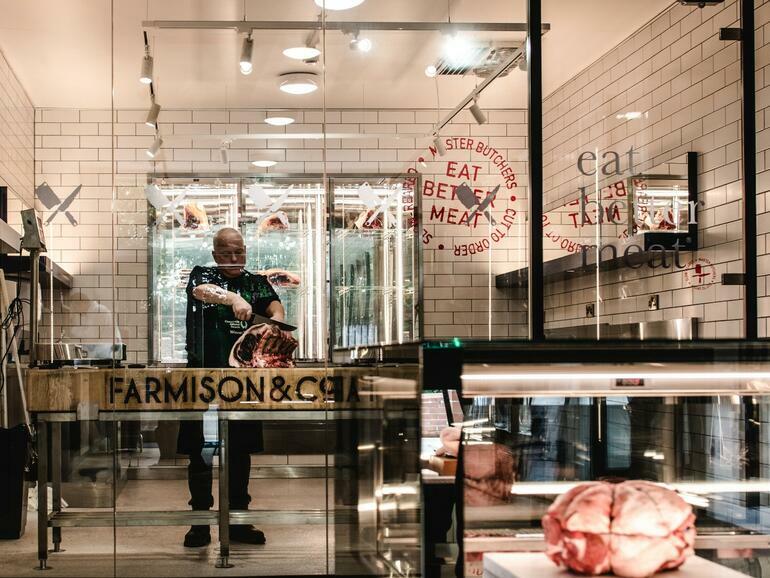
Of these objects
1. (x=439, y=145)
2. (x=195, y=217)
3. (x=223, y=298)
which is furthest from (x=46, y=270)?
(x=439, y=145)

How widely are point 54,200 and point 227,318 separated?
102 cm

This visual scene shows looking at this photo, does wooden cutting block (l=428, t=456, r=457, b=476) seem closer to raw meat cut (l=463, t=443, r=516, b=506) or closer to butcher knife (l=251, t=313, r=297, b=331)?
raw meat cut (l=463, t=443, r=516, b=506)

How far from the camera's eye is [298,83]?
5395 mm

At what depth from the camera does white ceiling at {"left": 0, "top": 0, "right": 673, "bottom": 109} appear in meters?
5.22

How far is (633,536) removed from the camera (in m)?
1.62

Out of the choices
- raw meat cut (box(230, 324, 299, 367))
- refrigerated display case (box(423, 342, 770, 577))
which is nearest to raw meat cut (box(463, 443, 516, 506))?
refrigerated display case (box(423, 342, 770, 577))

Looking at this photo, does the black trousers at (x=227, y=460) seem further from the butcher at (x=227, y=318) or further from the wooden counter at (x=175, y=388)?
the wooden counter at (x=175, y=388)

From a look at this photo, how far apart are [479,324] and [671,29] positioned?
1835mm

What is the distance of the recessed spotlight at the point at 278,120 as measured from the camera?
17.5 feet

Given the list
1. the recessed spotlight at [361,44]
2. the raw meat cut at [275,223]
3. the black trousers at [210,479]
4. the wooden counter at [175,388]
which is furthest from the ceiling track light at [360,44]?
Result: the black trousers at [210,479]

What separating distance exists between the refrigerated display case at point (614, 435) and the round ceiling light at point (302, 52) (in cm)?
384

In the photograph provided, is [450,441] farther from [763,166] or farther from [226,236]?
[763,166]

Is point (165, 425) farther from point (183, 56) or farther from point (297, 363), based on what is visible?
point (183, 56)

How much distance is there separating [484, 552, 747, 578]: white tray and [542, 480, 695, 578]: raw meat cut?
23 millimetres
